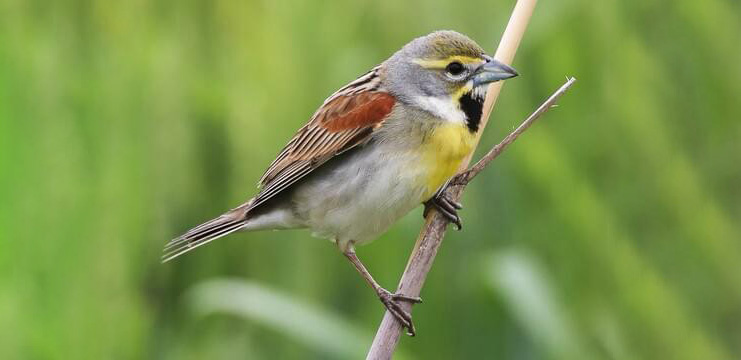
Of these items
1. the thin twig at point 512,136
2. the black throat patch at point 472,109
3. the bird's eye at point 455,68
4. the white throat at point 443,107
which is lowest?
the thin twig at point 512,136

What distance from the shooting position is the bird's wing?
2.84 metres

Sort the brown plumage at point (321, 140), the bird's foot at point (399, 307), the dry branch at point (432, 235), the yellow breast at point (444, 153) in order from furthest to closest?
the brown plumage at point (321, 140) → the yellow breast at point (444, 153) → the bird's foot at point (399, 307) → the dry branch at point (432, 235)

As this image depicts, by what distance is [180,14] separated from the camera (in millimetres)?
3143

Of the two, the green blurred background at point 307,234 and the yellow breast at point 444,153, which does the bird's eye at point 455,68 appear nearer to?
the yellow breast at point 444,153

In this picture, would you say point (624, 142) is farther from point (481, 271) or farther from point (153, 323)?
point (153, 323)

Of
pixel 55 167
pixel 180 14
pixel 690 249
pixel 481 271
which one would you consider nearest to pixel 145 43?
pixel 180 14

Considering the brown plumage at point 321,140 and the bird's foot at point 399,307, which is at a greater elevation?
the brown plumage at point 321,140

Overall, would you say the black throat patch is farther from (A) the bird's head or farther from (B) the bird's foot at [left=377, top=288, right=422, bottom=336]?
(B) the bird's foot at [left=377, top=288, right=422, bottom=336]

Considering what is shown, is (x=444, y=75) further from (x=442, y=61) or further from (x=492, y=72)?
(x=492, y=72)

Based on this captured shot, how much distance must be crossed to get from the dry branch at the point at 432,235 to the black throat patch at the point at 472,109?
6 centimetres

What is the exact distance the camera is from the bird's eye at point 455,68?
8.98 feet

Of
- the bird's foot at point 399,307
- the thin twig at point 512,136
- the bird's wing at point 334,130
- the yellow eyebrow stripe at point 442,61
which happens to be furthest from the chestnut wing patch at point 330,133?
the bird's foot at point 399,307

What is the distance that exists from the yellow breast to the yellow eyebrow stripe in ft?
0.40

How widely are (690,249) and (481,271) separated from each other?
44 centimetres
